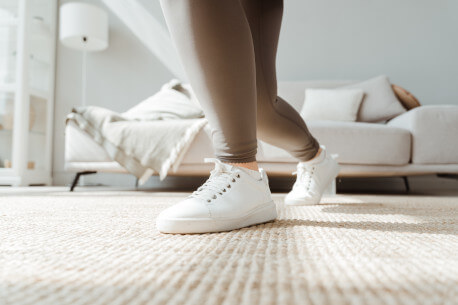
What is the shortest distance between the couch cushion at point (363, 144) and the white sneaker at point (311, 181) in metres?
0.71

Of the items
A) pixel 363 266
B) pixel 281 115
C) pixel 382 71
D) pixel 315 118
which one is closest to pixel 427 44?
pixel 382 71

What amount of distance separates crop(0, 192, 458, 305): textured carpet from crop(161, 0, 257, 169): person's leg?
177 mm

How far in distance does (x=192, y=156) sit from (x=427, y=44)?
1987mm

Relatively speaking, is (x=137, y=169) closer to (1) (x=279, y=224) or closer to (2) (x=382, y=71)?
(1) (x=279, y=224)

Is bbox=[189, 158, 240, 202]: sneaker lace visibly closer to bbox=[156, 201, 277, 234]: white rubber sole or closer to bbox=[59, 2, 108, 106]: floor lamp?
bbox=[156, 201, 277, 234]: white rubber sole

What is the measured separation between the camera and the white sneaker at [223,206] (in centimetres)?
54

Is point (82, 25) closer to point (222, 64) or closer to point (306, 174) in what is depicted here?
point (306, 174)

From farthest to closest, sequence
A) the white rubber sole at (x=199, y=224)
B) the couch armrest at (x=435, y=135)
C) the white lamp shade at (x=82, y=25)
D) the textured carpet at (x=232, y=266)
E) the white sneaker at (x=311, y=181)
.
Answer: the white lamp shade at (x=82, y=25)
the couch armrest at (x=435, y=135)
the white sneaker at (x=311, y=181)
the white rubber sole at (x=199, y=224)
the textured carpet at (x=232, y=266)

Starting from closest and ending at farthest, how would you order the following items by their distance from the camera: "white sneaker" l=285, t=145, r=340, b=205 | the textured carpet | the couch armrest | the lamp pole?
1. the textured carpet
2. "white sneaker" l=285, t=145, r=340, b=205
3. the couch armrest
4. the lamp pole

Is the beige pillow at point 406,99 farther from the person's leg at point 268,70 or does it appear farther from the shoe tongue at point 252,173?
the shoe tongue at point 252,173

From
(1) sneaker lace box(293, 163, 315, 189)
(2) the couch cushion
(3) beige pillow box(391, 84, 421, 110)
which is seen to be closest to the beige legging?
(1) sneaker lace box(293, 163, 315, 189)

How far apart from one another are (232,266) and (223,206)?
0.76 ft

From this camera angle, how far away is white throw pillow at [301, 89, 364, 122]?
2.21 metres

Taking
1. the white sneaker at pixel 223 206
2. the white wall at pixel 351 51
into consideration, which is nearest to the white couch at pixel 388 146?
the white wall at pixel 351 51
